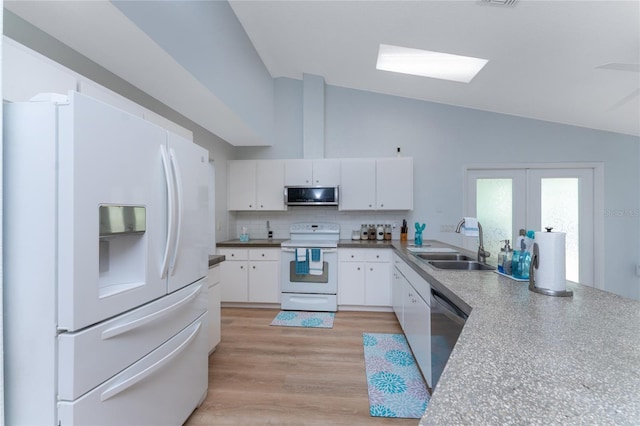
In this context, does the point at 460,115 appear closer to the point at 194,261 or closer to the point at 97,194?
the point at 194,261

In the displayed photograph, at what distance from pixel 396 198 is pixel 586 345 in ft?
10.2

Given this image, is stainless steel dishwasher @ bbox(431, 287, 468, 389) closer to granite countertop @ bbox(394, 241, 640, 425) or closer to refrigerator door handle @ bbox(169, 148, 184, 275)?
granite countertop @ bbox(394, 241, 640, 425)

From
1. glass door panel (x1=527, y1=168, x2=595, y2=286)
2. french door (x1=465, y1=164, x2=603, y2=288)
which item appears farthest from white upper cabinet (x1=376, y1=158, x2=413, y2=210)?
glass door panel (x1=527, y1=168, x2=595, y2=286)

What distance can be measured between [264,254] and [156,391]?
2395mm

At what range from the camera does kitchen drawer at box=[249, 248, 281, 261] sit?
3.70 meters

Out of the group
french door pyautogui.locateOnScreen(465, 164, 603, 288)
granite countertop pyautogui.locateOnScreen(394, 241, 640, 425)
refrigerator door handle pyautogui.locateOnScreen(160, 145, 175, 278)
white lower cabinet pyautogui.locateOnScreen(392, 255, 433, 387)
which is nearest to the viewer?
granite countertop pyautogui.locateOnScreen(394, 241, 640, 425)

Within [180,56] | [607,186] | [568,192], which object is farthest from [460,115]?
[180,56]

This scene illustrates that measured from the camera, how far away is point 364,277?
356cm

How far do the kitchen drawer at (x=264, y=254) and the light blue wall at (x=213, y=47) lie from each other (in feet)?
5.15

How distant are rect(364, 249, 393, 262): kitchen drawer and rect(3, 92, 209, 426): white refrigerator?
2.64m

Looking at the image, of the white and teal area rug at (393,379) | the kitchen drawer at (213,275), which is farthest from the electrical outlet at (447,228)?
the kitchen drawer at (213,275)

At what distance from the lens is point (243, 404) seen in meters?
1.84

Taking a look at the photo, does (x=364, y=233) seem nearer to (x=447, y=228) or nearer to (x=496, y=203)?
(x=447, y=228)

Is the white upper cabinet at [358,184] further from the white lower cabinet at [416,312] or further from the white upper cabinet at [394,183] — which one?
the white lower cabinet at [416,312]
